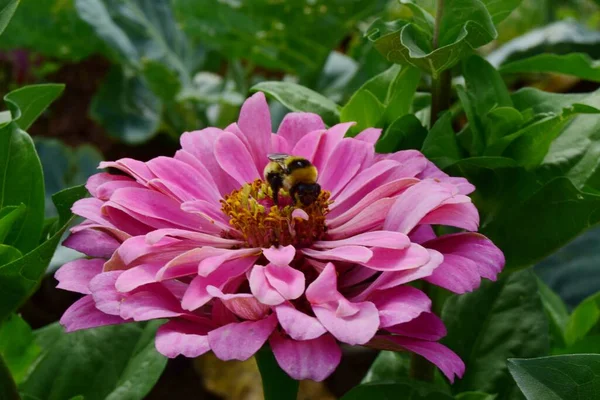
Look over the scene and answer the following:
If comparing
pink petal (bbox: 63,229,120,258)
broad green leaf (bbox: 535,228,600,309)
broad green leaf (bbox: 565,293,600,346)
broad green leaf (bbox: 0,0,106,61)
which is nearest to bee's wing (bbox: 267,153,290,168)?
pink petal (bbox: 63,229,120,258)

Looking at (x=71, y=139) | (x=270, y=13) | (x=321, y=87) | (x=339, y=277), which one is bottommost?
(x=71, y=139)

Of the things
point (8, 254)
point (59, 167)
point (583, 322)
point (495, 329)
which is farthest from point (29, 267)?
point (59, 167)

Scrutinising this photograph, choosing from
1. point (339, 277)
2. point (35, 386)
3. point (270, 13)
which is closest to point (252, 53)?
point (270, 13)

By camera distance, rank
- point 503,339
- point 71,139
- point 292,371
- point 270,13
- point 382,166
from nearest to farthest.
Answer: point 292,371, point 382,166, point 503,339, point 270,13, point 71,139

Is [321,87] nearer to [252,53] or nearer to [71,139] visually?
[252,53]

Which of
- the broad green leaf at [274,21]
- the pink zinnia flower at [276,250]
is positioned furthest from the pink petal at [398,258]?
the broad green leaf at [274,21]

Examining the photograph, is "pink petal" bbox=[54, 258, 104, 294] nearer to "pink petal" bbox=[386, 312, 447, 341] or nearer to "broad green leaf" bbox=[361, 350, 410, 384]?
"pink petal" bbox=[386, 312, 447, 341]
